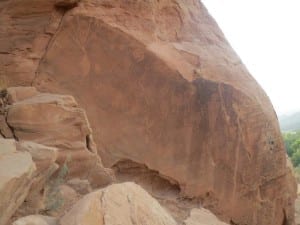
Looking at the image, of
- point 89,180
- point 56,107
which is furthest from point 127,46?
point 89,180

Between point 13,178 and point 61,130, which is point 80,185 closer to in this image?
point 61,130

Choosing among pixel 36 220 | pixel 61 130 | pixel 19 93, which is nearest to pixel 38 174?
pixel 36 220

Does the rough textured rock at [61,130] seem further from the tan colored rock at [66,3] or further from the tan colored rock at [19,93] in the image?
the tan colored rock at [66,3]

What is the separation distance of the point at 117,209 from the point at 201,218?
221 cm

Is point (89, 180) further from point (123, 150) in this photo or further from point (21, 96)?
point (21, 96)

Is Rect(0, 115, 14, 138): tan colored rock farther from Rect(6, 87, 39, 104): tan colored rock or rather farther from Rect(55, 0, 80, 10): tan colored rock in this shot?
Rect(55, 0, 80, 10): tan colored rock

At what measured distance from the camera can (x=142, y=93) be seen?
6.12 meters

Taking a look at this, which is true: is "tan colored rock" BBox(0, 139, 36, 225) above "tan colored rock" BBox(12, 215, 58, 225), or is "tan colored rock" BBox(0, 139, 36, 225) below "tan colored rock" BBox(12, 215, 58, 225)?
above

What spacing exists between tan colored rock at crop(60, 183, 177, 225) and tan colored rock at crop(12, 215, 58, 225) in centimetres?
16

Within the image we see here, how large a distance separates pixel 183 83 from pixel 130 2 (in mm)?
1576

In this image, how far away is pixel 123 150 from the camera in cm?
607

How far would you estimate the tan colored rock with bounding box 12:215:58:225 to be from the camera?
3298mm

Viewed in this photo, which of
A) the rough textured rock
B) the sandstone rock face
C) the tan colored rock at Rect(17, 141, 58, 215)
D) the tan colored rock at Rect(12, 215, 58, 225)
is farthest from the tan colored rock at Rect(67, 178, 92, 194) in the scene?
the sandstone rock face

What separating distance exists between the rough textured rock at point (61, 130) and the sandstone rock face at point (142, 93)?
34.9 inches
